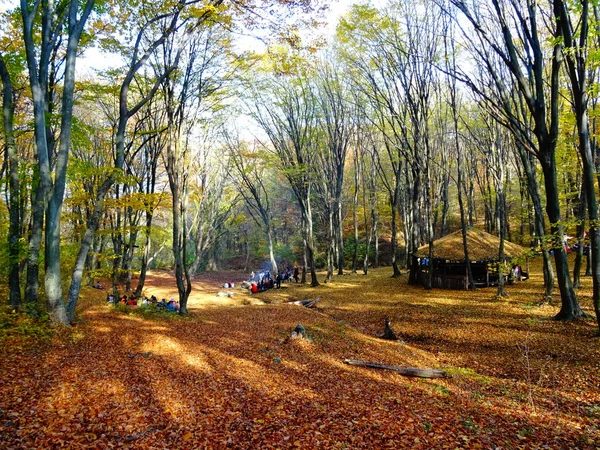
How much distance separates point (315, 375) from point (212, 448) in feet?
10.5

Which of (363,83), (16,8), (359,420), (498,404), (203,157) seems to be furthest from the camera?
(203,157)

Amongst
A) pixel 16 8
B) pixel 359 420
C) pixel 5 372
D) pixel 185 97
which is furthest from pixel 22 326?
pixel 16 8

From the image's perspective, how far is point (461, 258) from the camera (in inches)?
664

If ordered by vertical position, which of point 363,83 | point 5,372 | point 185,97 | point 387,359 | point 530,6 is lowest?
point 387,359

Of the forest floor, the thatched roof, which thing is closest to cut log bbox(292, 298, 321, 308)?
the forest floor

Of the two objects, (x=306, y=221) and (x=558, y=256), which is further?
(x=306, y=221)

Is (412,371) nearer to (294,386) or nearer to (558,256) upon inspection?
(294,386)

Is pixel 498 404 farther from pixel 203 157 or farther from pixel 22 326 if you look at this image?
pixel 203 157

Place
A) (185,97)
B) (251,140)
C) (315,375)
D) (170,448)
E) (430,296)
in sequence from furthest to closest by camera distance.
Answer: (251,140) < (430,296) < (185,97) < (315,375) < (170,448)

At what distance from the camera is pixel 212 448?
4117mm

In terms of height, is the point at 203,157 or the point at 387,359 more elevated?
the point at 203,157

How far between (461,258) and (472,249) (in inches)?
51.4

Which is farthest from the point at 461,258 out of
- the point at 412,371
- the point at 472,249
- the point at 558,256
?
the point at 412,371

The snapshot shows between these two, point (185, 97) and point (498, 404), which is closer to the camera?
point (498, 404)
